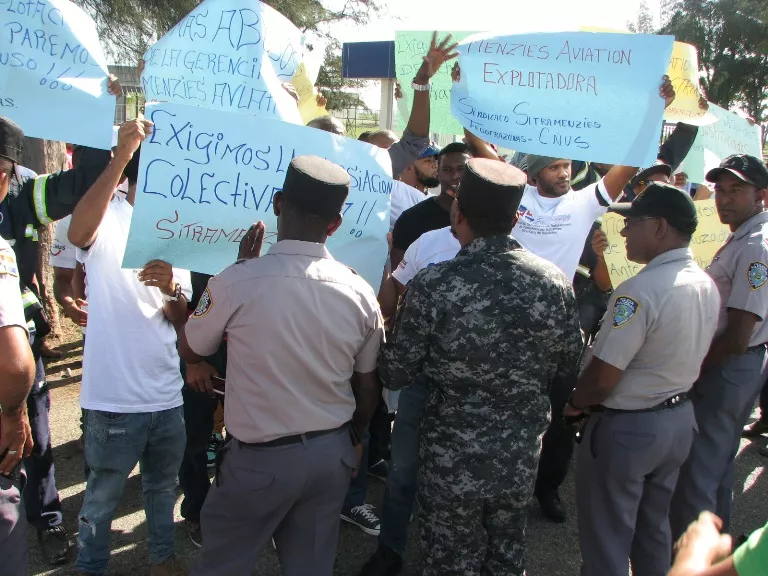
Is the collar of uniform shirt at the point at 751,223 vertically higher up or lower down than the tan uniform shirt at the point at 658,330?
higher up

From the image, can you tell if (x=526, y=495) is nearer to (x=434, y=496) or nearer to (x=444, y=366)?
(x=434, y=496)

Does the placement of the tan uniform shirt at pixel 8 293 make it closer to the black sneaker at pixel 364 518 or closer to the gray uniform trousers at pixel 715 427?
the black sneaker at pixel 364 518

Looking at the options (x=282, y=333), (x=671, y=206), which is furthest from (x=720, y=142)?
(x=282, y=333)

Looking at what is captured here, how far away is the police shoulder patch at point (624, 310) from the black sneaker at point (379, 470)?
7.32ft

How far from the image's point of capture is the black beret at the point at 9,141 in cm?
221

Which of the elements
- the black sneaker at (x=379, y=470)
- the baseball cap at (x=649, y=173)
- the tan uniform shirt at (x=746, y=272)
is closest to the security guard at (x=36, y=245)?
the black sneaker at (x=379, y=470)

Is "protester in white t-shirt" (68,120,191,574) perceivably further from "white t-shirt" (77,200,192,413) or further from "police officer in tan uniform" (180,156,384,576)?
"police officer in tan uniform" (180,156,384,576)

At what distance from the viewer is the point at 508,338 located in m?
2.29

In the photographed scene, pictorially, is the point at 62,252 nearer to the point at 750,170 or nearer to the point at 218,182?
the point at 218,182

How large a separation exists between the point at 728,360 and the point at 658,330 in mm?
1040

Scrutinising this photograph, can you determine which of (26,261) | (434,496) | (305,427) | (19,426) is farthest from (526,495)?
(26,261)

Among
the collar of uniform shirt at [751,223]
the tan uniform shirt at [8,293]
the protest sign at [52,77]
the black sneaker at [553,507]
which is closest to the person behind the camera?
the tan uniform shirt at [8,293]

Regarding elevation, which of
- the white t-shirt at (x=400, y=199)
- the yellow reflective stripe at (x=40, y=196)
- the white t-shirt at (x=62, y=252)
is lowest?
the white t-shirt at (x=62, y=252)

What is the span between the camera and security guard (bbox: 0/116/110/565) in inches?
113
